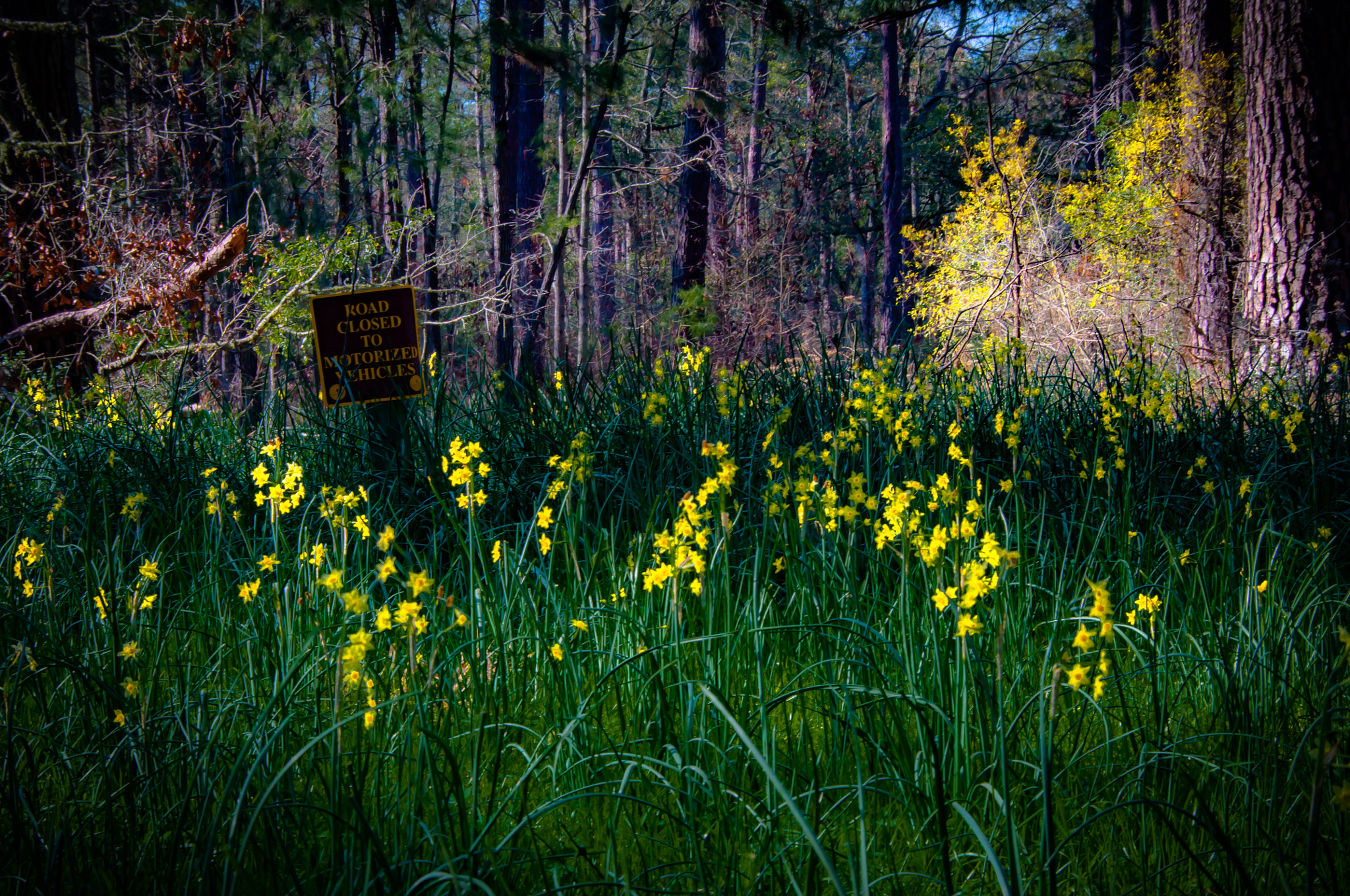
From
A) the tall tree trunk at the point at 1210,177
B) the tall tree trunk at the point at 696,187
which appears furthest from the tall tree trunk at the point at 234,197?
the tall tree trunk at the point at 1210,177

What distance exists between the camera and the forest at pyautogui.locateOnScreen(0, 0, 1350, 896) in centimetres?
164

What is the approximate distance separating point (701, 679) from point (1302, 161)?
5801 mm

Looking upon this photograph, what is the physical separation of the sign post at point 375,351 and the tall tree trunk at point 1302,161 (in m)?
5.34

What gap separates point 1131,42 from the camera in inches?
625

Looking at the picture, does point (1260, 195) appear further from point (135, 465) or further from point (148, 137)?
point (148, 137)

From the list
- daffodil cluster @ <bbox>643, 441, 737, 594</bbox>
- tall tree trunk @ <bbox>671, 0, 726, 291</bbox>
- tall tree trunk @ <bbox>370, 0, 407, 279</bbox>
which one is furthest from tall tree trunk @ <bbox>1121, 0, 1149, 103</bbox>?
daffodil cluster @ <bbox>643, 441, 737, 594</bbox>

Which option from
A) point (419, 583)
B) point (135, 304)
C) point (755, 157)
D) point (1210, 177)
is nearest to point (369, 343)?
point (419, 583)

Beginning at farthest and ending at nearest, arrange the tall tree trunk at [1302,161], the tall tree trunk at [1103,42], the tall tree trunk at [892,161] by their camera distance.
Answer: the tall tree trunk at [1103,42] < the tall tree trunk at [892,161] < the tall tree trunk at [1302,161]

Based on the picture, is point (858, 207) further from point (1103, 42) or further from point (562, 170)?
point (562, 170)

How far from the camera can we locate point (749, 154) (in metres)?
22.5

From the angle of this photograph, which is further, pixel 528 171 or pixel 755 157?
pixel 755 157

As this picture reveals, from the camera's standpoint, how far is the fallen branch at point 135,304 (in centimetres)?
680

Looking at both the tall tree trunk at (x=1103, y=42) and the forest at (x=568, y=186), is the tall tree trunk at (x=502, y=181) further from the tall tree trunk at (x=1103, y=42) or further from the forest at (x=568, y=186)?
the tall tree trunk at (x=1103, y=42)

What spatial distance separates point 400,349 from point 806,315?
2151cm
